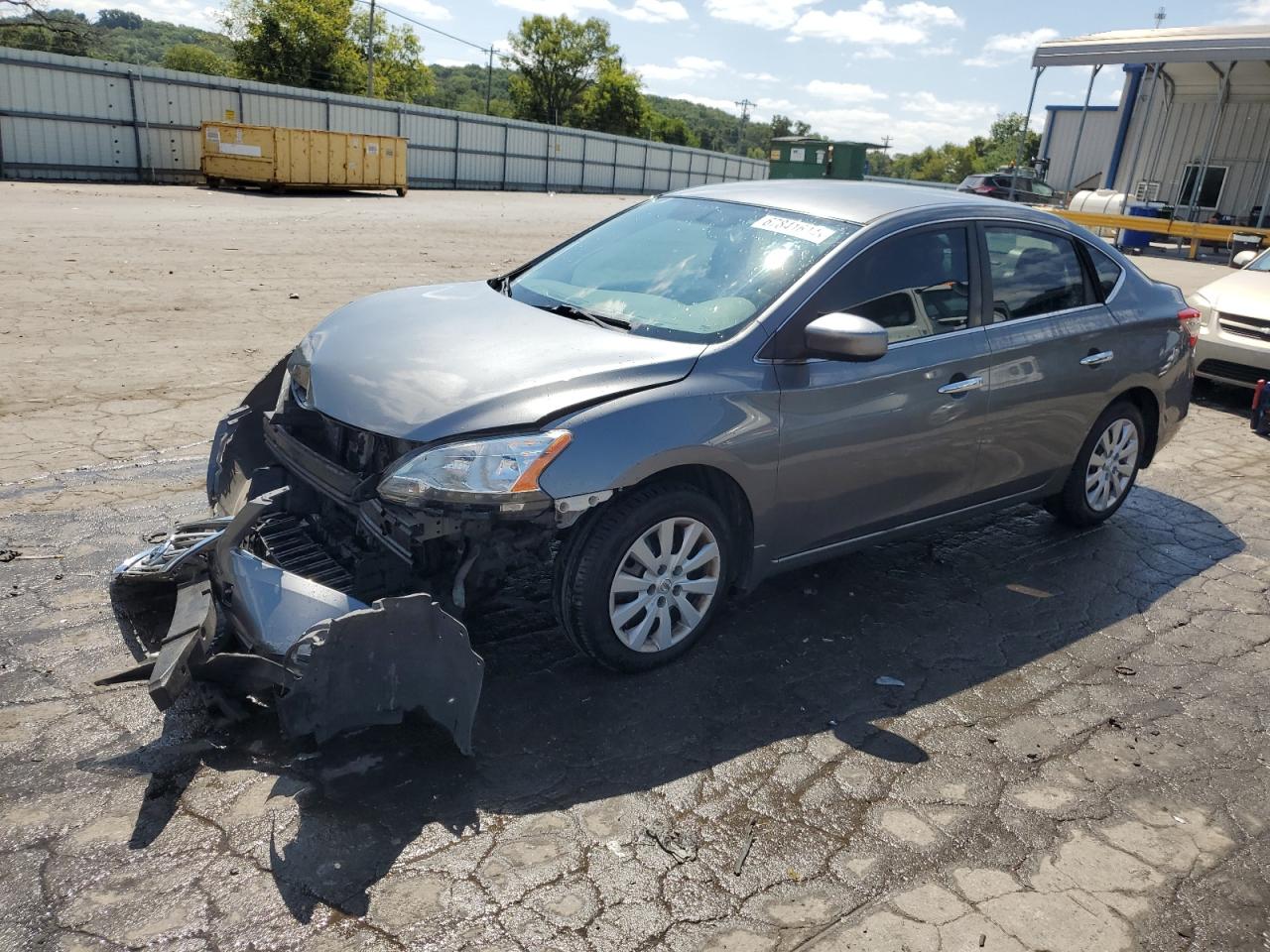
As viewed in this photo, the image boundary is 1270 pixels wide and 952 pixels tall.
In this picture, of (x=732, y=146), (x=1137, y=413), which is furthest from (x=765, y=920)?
(x=732, y=146)

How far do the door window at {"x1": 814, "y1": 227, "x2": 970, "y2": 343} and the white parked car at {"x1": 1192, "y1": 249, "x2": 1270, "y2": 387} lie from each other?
541cm

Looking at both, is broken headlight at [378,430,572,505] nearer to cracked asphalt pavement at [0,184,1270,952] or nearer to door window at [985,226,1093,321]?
cracked asphalt pavement at [0,184,1270,952]

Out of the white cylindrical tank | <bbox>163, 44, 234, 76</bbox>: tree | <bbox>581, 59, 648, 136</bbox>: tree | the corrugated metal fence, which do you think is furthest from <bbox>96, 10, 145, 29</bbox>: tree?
the white cylindrical tank

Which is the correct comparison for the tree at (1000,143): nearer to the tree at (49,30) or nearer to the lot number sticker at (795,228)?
the tree at (49,30)

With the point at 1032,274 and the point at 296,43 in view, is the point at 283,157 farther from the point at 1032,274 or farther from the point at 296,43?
the point at 296,43

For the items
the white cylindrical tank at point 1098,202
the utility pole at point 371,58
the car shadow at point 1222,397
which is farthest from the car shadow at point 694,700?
the utility pole at point 371,58

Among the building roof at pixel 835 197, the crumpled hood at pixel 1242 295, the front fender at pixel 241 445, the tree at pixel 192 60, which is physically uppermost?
the tree at pixel 192 60

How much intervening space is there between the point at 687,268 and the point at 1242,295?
7.20m

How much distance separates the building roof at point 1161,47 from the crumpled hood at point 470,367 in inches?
826

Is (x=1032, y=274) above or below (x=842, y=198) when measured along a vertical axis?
below

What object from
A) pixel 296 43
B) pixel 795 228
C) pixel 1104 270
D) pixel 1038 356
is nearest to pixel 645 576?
pixel 795 228

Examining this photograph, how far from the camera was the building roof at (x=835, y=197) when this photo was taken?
4379mm

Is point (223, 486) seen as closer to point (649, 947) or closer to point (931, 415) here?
point (649, 947)

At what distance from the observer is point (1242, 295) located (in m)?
9.03
